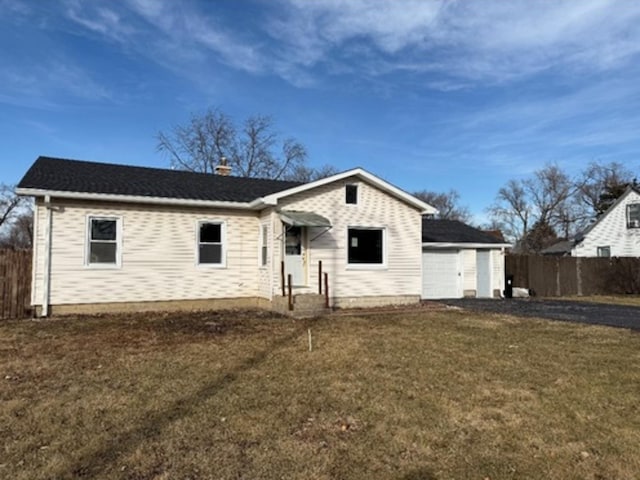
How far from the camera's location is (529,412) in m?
4.79

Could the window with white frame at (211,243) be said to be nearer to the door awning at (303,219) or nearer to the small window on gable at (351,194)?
the door awning at (303,219)

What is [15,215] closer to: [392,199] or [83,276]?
[83,276]

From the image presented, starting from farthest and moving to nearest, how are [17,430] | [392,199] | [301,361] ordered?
1. [392,199]
2. [301,361]
3. [17,430]

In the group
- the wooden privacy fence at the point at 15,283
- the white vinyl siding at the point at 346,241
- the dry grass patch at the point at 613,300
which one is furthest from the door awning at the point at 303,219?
the dry grass patch at the point at 613,300

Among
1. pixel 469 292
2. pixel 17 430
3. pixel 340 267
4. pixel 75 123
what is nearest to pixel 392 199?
pixel 340 267

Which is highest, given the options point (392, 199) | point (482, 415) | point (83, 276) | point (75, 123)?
point (75, 123)

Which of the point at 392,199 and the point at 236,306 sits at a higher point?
the point at 392,199

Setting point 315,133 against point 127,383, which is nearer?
point 127,383

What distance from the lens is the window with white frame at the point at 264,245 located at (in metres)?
13.3

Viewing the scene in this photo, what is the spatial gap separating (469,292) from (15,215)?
41.1 metres

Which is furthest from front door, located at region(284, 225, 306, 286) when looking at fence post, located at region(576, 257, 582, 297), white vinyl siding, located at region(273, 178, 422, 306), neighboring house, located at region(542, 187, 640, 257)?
neighboring house, located at region(542, 187, 640, 257)

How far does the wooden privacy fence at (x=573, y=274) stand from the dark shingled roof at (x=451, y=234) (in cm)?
244

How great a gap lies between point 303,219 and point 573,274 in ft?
52.9

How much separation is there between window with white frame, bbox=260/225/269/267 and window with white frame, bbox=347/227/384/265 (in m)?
2.54
